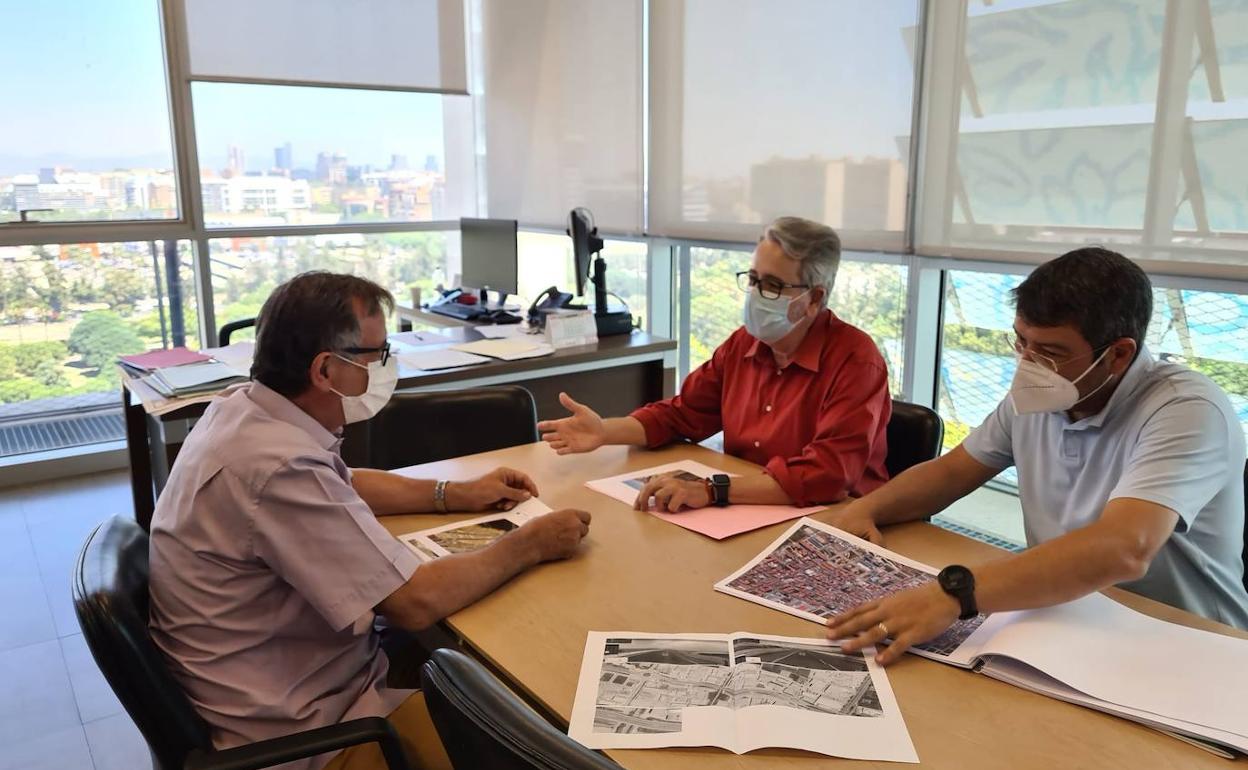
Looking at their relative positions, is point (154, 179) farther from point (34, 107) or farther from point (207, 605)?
point (207, 605)

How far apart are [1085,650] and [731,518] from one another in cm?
72

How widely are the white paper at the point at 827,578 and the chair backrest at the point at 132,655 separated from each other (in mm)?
848

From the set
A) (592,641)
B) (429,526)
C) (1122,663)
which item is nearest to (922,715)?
(1122,663)

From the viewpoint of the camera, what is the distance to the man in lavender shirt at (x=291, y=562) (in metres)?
1.31

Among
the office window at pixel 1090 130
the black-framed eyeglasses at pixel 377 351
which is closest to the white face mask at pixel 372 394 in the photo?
the black-framed eyeglasses at pixel 377 351

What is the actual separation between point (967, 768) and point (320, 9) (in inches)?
197

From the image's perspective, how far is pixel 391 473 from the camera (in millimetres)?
1935

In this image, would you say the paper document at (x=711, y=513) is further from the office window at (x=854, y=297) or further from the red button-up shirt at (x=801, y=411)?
the office window at (x=854, y=297)

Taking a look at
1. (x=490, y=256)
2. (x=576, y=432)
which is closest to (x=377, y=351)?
(x=576, y=432)

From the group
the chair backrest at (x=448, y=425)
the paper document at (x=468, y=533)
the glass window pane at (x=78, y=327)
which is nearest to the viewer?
the paper document at (x=468, y=533)

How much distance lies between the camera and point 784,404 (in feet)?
7.08

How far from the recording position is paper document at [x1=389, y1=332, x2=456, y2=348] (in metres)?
3.66

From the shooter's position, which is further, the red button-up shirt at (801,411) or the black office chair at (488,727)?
the red button-up shirt at (801,411)

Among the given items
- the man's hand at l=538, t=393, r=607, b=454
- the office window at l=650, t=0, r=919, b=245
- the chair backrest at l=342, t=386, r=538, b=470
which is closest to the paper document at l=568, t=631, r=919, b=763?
the man's hand at l=538, t=393, r=607, b=454
